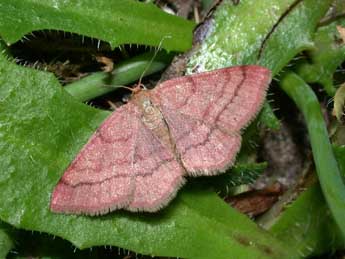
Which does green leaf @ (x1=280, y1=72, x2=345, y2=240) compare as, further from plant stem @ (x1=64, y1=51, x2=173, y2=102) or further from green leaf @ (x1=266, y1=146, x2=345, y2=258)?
plant stem @ (x1=64, y1=51, x2=173, y2=102)

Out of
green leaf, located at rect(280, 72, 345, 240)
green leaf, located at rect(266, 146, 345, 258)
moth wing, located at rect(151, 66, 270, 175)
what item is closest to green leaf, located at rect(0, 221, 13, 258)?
moth wing, located at rect(151, 66, 270, 175)

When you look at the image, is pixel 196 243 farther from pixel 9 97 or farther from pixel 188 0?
pixel 188 0

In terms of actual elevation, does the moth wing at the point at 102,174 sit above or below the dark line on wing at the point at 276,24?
below

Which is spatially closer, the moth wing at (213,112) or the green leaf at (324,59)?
the moth wing at (213,112)

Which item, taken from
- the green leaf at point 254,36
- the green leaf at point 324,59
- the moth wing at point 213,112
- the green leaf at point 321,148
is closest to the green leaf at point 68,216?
the moth wing at point 213,112

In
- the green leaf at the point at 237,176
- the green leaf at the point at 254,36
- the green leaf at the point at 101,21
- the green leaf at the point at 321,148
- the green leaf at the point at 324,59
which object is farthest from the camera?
the green leaf at the point at 324,59

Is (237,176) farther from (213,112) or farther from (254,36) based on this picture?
(254,36)

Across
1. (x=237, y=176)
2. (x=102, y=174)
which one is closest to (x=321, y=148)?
(x=237, y=176)

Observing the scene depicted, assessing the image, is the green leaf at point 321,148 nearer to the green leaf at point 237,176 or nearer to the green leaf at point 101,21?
the green leaf at point 237,176

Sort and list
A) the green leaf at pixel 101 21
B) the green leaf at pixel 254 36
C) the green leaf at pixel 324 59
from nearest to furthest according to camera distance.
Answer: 1. the green leaf at pixel 101 21
2. the green leaf at pixel 254 36
3. the green leaf at pixel 324 59
